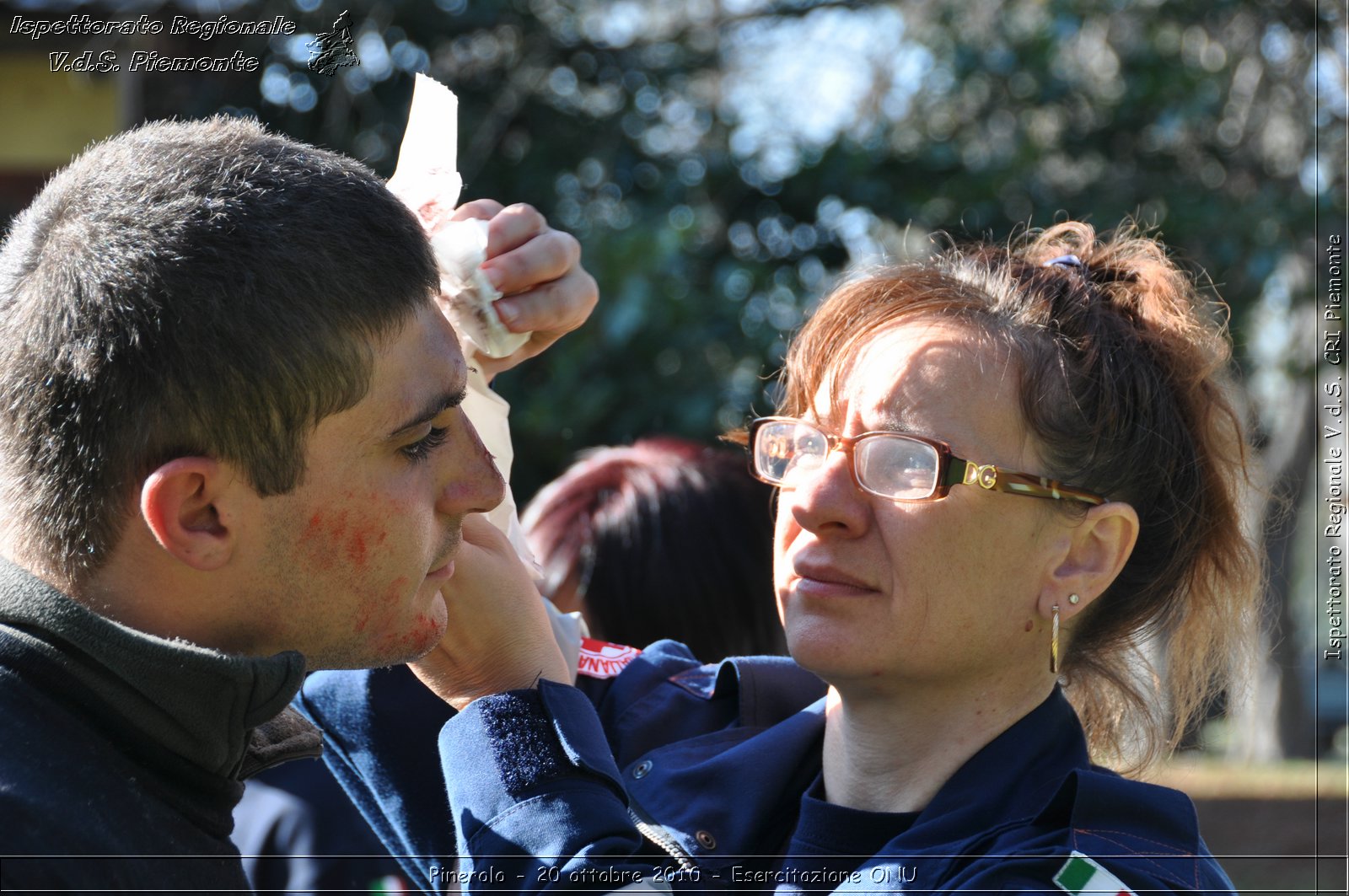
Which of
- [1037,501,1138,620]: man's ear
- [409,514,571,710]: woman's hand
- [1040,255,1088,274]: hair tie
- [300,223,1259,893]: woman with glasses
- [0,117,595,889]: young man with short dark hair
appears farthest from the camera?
[1040,255,1088,274]: hair tie

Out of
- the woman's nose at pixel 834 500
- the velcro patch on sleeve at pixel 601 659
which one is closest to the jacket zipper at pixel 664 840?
the velcro patch on sleeve at pixel 601 659

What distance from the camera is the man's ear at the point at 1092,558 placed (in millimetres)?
1913

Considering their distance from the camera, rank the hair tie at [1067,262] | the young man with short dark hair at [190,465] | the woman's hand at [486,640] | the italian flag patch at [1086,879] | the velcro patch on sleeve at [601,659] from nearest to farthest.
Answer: the young man with short dark hair at [190,465], the italian flag patch at [1086,879], the woman's hand at [486,640], the hair tie at [1067,262], the velcro patch on sleeve at [601,659]

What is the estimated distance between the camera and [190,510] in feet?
4.69

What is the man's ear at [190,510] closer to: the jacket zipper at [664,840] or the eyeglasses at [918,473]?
the jacket zipper at [664,840]

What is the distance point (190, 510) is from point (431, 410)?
32 centimetres

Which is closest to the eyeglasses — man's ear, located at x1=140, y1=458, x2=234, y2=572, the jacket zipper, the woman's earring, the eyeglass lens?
the eyeglass lens

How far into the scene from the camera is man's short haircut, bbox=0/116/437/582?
4.55 feet

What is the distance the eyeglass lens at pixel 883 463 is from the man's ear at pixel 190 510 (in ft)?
3.02

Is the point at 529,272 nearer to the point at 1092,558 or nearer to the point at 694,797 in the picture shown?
the point at 694,797

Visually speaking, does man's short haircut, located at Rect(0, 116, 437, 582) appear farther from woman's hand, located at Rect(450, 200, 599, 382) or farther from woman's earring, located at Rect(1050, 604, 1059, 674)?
woman's earring, located at Rect(1050, 604, 1059, 674)

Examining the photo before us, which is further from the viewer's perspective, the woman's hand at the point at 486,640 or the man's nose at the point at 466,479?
the woman's hand at the point at 486,640

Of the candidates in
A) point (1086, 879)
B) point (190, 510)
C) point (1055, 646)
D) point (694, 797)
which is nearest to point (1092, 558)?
point (1055, 646)

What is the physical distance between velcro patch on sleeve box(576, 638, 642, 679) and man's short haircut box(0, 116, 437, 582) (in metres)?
0.91
